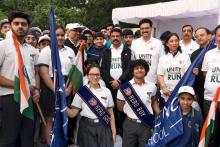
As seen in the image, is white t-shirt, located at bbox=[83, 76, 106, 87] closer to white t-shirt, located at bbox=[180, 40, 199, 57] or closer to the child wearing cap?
the child wearing cap

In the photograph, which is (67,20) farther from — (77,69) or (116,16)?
(77,69)

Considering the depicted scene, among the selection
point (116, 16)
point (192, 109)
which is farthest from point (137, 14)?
point (192, 109)

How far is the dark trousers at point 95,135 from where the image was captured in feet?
16.3

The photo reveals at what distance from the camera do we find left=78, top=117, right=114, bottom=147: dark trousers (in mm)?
4977

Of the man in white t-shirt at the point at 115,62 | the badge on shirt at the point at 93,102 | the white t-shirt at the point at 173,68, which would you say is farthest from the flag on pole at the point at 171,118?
the man in white t-shirt at the point at 115,62

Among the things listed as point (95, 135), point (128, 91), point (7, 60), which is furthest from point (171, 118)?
point (7, 60)

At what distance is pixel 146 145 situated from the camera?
484 cm

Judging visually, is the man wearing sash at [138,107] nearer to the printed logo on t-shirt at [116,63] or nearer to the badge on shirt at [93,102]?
the badge on shirt at [93,102]

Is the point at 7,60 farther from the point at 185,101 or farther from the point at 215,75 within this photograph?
the point at 215,75

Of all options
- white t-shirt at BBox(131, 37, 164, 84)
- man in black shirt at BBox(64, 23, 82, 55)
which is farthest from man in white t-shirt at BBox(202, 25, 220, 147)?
man in black shirt at BBox(64, 23, 82, 55)

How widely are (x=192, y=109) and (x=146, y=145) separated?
0.72 metres

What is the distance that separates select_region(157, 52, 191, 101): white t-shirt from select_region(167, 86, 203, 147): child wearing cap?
2.13ft

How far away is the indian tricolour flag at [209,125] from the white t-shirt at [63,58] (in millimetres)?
2123

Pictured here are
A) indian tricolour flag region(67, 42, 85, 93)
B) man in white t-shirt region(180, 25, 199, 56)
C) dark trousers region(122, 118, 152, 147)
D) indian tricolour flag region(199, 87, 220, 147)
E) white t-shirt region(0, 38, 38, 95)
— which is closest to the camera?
white t-shirt region(0, 38, 38, 95)
